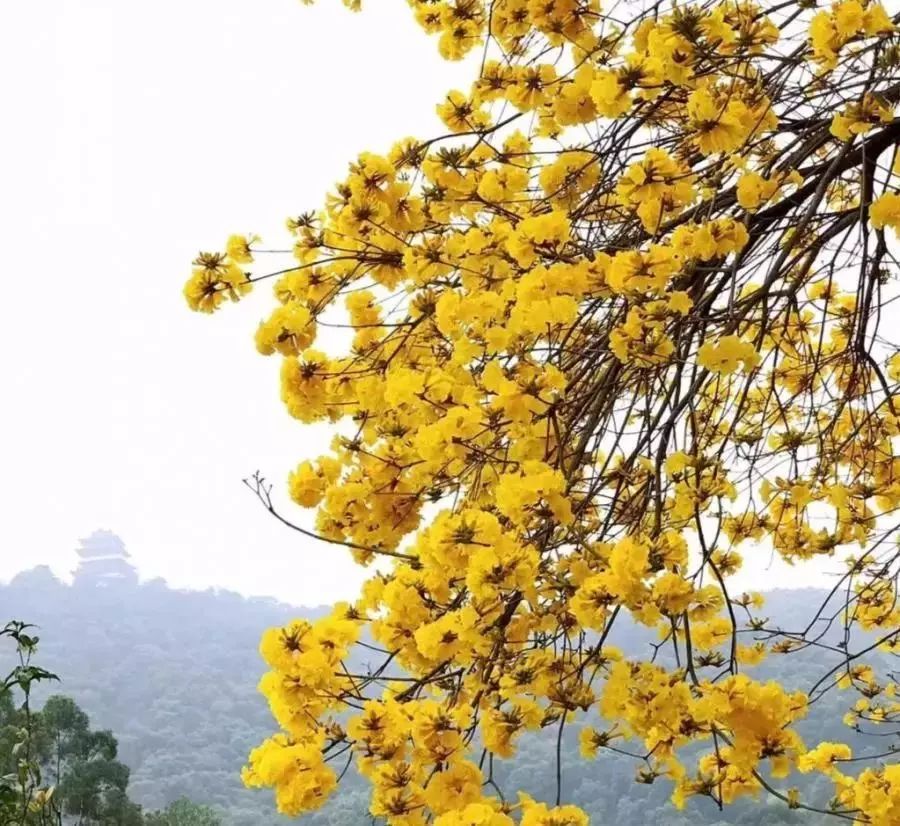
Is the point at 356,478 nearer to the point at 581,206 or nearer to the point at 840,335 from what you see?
the point at 581,206

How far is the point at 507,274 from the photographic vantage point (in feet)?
3.70

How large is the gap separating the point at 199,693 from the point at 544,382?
474 inches

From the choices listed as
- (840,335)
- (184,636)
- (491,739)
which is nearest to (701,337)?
(491,739)

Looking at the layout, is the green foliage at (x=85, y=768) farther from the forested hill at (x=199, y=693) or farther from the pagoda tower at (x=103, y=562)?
the pagoda tower at (x=103, y=562)

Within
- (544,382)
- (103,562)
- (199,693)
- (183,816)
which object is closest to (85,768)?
(183,816)

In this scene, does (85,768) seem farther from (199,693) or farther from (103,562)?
(103,562)

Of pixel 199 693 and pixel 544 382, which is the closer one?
pixel 544 382

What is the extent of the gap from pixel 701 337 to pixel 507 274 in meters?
0.25

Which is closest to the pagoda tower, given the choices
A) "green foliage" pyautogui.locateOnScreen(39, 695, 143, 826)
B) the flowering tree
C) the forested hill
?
the forested hill

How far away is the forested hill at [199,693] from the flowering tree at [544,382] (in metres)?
2.03

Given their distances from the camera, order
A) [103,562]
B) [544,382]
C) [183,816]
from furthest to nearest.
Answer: [103,562], [183,816], [544,382]

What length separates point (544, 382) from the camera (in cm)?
93

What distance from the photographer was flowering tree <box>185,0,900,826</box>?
3.06 ft

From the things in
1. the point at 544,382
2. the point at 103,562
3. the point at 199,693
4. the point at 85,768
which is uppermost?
the point at 103,562
